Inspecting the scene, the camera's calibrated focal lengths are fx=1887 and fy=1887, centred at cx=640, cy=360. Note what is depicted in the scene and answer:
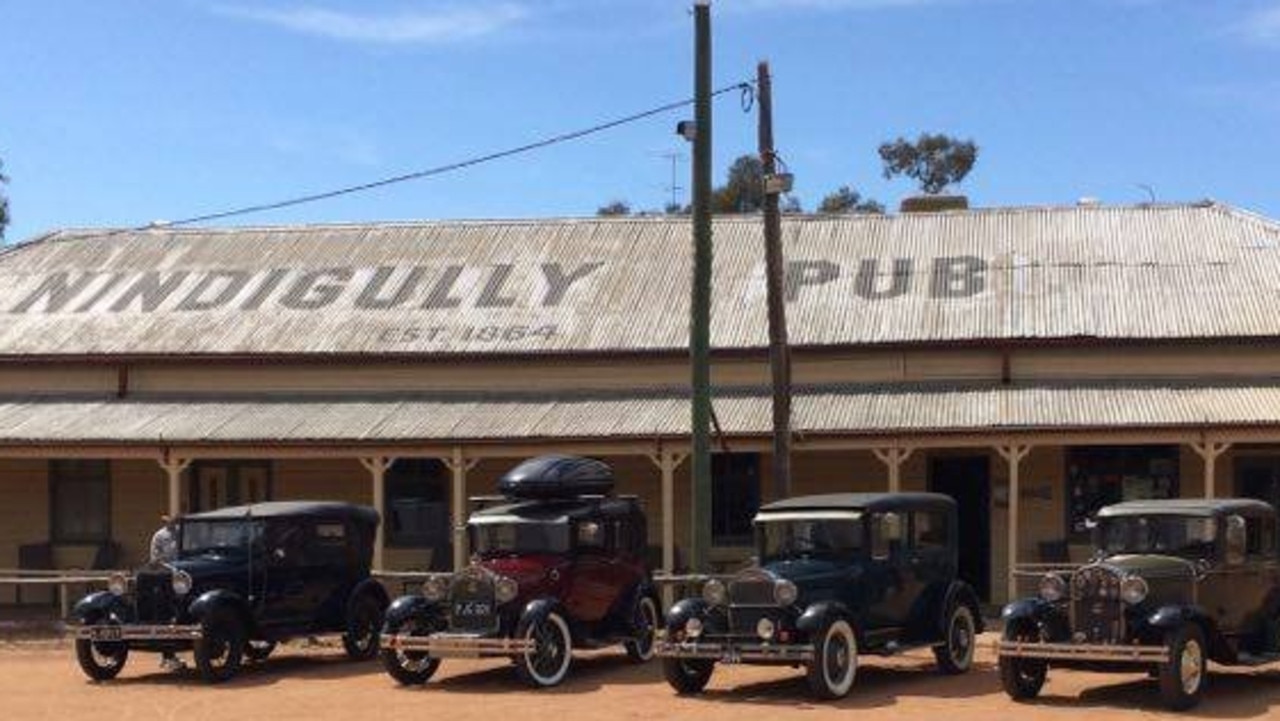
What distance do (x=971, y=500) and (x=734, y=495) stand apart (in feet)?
11.2

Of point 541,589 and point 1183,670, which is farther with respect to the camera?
point 541,589

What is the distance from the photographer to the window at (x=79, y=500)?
2944cm

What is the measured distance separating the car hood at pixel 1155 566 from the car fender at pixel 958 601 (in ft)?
7.10

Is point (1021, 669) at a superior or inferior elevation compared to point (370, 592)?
inferior

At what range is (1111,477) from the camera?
2641 centimetres

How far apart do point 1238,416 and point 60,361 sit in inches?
692

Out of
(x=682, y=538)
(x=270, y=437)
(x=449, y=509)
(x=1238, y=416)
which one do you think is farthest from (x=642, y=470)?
(x=1238, y=416)

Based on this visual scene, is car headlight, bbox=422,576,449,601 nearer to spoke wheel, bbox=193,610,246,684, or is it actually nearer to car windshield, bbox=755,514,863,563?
spoke wheel, bbox=193,610,246,684

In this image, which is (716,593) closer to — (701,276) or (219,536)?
(701,276)

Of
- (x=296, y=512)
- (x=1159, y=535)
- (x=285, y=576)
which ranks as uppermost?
(x=296, y=512)

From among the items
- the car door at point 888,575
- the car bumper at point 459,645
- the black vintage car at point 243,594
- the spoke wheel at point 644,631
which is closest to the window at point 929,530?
the car door at point 888,575

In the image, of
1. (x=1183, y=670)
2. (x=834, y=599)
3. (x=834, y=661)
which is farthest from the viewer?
(x=834, y=599)

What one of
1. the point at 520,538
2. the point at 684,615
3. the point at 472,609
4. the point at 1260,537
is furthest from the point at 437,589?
the point at 1260,537

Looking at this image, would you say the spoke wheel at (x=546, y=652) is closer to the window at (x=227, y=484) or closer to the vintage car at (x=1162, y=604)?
the vintage car at (x=1162, y=604)
